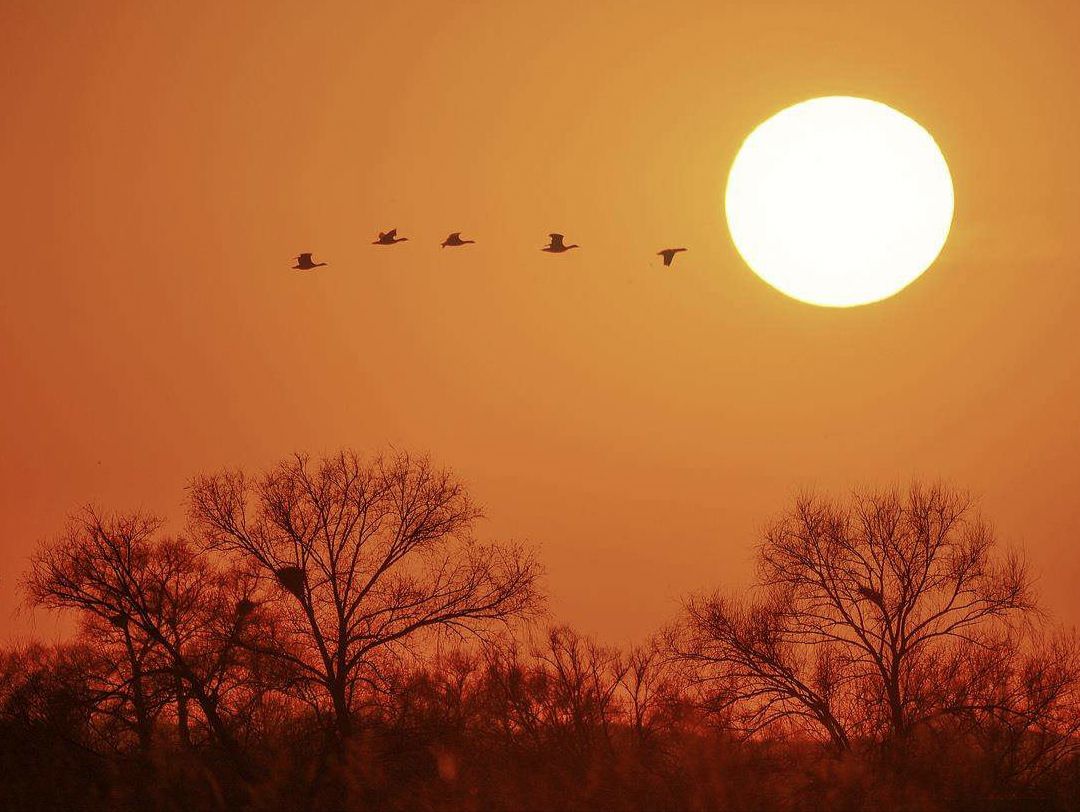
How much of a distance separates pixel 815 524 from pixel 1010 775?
951 centimetres

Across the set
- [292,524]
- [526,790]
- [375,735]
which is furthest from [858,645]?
[292,524]

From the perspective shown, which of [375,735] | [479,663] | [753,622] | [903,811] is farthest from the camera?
[479,663]

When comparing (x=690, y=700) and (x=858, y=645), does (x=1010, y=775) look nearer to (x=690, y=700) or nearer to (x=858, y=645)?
(x=858, y=645)

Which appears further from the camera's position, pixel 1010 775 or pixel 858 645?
pixel 858 645

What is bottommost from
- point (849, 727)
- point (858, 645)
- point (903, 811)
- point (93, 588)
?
point (903, 811)

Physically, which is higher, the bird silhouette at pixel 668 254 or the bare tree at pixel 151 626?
the bird silhouette at pixel 668 254

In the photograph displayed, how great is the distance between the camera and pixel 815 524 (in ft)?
128

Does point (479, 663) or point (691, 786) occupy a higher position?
point (479, 663)

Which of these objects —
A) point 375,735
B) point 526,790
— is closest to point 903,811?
point 526,790

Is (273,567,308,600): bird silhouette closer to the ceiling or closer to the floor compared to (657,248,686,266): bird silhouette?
closer to the floor

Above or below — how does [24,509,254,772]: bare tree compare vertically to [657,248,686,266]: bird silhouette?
below

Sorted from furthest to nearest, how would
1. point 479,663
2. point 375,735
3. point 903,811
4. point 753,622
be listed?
point 479,663 < point 753,622 < point 375,735 < point 903,811

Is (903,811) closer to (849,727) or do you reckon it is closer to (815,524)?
(849,727)

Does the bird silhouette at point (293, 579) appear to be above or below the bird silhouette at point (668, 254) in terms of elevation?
below
